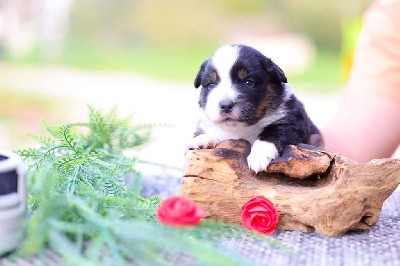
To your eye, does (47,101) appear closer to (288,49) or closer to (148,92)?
(148,92)

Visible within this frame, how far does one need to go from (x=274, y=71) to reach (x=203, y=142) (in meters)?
0.26

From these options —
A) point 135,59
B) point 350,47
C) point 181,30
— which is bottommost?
point 135,59

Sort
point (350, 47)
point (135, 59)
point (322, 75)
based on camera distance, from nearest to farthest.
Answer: point (350, 47) → point (322, 75) → point (135, 59)

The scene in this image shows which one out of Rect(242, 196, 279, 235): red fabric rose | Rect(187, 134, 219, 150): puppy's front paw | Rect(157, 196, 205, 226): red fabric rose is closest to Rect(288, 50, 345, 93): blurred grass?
→ Rect(187, 134, 219, 150): puppy's front paw

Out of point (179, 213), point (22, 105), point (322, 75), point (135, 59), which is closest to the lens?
point (179, 213)

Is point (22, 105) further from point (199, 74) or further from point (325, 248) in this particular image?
point (325, 248)

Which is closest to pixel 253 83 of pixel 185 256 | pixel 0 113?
pixel 185 256

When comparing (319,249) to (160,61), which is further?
(160,61)

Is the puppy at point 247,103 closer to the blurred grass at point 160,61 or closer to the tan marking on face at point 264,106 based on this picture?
the tan marking on face at point 264,106

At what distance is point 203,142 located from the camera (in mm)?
1669

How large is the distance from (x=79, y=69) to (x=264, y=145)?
8692 mm

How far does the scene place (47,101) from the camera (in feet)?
26.0

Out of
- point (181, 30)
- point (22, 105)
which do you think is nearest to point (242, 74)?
point (22, 105)

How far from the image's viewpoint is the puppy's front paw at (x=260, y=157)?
1496 millimetres
